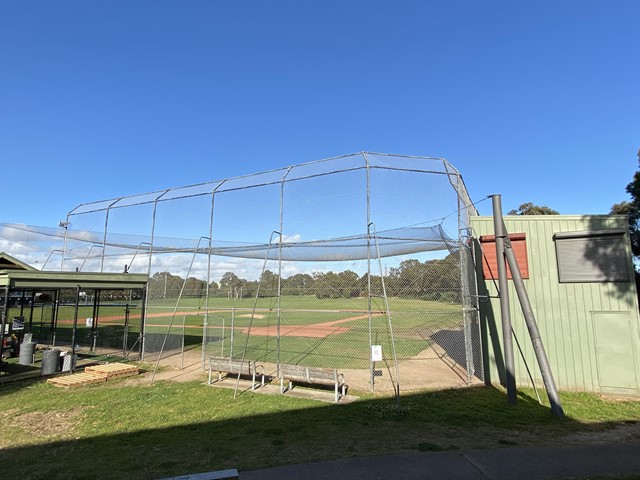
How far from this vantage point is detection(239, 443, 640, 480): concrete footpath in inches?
176

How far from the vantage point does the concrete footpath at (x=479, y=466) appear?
4.46 metres

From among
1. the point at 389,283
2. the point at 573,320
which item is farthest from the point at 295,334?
the point at 573,320

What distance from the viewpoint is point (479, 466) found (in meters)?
4.71

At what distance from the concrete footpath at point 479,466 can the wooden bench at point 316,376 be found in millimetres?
3314

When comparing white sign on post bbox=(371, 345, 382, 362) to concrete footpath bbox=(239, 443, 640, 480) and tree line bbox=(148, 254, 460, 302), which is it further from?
concrete footpath bbox=(239, 443, 640, 480)

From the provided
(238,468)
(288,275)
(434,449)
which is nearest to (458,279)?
(288,275)

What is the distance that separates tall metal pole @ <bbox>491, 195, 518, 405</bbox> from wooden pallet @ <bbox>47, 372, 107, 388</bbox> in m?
10.8

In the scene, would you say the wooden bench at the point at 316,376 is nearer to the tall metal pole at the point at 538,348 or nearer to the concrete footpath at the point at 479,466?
the concrete footpath at the point at 479,466

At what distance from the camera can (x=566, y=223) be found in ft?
31.9

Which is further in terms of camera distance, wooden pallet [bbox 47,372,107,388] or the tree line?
wooden pallet [bbox 47,372,107,388]

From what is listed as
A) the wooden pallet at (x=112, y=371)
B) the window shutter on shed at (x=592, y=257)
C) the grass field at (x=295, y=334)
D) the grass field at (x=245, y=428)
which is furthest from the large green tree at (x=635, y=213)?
the wooden pallet at (x=112, y=371)

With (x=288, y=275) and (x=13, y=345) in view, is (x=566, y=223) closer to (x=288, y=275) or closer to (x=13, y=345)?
(x=288, y=275)

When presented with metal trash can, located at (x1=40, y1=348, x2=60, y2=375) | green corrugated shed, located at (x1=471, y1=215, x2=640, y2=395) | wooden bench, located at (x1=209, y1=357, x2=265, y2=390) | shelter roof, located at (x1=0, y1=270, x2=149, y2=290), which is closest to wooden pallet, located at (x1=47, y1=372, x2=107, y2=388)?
metal trash can, located at (x1=40, y1=348, x2=60, y2=375)

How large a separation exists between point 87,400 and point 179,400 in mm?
2262
